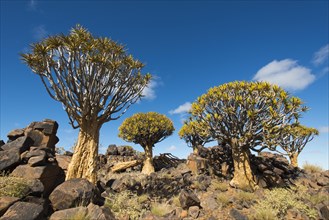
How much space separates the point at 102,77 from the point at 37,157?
379 centimetres

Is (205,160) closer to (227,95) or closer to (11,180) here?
(227,95)

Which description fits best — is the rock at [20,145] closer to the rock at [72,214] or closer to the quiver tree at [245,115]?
the rock at [72,214]

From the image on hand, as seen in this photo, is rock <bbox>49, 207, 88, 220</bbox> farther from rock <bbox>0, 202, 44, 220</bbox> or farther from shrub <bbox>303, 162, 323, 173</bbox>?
shrub <bbox>303, 162, 323, 173</bbox>

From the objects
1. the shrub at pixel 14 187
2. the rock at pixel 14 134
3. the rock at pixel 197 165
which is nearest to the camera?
the shrub at pixel 14 187

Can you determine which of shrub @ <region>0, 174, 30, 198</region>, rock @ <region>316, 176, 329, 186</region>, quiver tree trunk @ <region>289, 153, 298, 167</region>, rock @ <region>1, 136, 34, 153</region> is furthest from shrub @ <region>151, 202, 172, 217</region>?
quiver tree trunk @ <region>289, 153, 298, 167</region>

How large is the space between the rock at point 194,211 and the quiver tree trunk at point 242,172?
3617mm

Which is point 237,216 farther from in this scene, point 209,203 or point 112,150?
point 112,150

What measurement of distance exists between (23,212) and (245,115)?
1001 centimetres

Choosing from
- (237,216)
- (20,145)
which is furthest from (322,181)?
(20,145)

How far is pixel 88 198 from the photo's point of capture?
709cm

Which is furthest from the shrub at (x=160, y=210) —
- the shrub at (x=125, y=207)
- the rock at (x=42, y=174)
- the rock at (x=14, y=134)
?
the rock at (x=14, y=134)

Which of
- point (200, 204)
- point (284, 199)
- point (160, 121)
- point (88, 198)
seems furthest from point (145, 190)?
point (160, 121)

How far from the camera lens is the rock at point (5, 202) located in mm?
5470

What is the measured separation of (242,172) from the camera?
1144 centimetres
